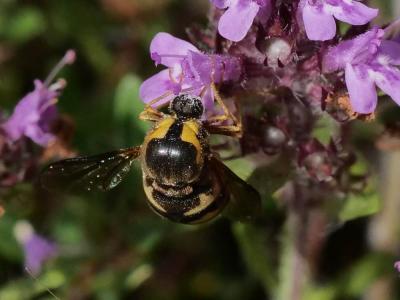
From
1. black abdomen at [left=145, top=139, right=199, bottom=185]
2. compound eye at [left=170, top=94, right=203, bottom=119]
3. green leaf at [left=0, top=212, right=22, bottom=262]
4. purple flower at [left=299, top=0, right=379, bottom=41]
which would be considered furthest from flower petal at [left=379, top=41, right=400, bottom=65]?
green leaf at [left=0, top=212, right=22, bottom=262]

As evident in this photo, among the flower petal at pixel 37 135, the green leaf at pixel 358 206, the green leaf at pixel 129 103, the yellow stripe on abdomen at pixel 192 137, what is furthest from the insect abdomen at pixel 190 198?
the green leaf at pixel 129 103

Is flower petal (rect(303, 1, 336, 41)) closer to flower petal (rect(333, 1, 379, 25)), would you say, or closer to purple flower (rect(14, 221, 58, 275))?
flower petal (rect(333, 1, 379, 25))

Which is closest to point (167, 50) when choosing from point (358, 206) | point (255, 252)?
point (358, 206)

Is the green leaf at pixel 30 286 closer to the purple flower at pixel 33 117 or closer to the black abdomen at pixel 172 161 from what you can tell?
the purple flower at pixel 33 117

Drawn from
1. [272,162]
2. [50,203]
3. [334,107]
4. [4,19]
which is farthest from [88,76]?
[334,107]

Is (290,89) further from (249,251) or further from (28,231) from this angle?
(28,231)

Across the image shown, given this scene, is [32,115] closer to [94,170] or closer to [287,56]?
[94,170]
